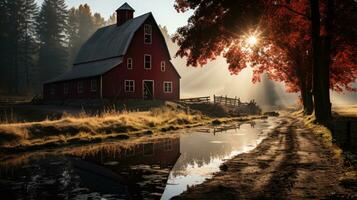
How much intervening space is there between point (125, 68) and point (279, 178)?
38.7 metres

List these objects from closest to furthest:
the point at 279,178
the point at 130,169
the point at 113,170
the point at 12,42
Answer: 1. the point at 279,178
2. the point at 113,170
3. the point at 130,169
4. the point at 12,42

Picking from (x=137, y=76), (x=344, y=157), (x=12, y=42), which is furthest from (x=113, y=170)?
(x=12, y=42)

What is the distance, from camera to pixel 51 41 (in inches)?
3684

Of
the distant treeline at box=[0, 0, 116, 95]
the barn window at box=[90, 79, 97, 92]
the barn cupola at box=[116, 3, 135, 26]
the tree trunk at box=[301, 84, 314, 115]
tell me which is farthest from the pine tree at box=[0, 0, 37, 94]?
the tree trunk at box=[301, 84, 314, 115]

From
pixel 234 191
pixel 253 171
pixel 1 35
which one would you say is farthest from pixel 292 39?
pixel 1 35

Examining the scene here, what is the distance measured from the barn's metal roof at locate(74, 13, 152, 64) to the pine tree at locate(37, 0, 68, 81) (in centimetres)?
3434

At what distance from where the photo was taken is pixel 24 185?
972 cm

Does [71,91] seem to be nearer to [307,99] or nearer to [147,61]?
[147,61]

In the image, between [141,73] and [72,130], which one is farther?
[141,73]

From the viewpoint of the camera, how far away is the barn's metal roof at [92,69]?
151ft

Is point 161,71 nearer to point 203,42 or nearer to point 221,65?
point 203,42

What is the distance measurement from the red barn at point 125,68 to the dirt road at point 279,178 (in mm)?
33251

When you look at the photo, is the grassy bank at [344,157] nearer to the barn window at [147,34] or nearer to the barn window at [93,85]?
the barn window at [93,85]

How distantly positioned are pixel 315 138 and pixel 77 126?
11.9m
